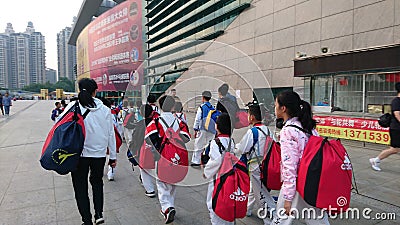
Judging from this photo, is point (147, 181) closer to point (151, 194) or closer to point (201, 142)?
point (151, 194)

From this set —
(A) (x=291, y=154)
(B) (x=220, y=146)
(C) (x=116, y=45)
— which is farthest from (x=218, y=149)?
(C) (x=116, y=45)

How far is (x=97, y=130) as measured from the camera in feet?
8.90

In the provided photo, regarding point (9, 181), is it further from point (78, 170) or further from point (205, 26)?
point (205, 26)

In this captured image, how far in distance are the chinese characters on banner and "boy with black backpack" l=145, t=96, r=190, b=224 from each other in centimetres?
578

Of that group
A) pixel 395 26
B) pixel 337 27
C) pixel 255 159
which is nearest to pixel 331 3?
pixel 337 27

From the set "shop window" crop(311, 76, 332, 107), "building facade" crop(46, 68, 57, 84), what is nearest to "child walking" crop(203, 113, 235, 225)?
"shop window" crop(311, 76, 332, 107)

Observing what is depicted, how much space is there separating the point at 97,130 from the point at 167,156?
30.6 inches

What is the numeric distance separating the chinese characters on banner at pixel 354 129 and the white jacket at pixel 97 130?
648 cm

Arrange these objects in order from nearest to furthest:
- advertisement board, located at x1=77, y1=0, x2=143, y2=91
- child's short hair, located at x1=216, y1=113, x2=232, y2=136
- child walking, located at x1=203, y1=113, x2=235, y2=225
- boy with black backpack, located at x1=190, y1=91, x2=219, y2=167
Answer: child walking, located at x1=203, y1=113, x2=235, y2=225, child's short hair, located at x1=216, y1=113, x2=232, y2=136, boy with black backpack, located at x1=190, y1=91, x2=219, y2=167, advertisement board, located at x1=77, y1=0, x2=143, y2=91

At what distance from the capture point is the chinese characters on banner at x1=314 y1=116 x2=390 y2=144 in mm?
6700

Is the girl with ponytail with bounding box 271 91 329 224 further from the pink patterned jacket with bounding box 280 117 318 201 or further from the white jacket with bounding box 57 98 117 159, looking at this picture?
the white jacket with bounding box 57 98 117 159

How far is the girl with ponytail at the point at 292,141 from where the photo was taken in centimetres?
191

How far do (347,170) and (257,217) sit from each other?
1634mm

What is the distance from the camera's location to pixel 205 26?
22.9m
